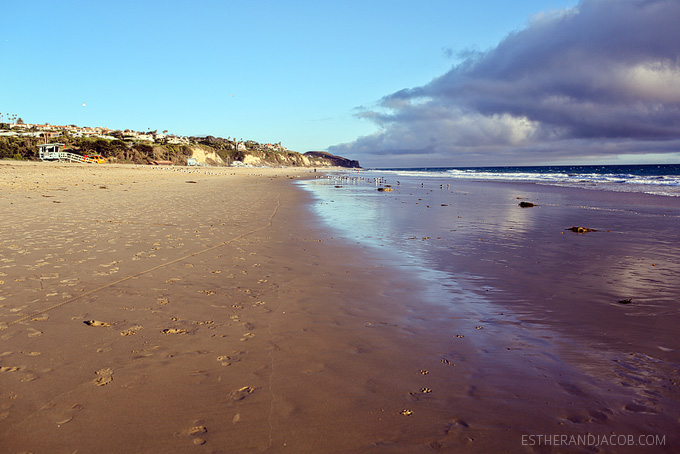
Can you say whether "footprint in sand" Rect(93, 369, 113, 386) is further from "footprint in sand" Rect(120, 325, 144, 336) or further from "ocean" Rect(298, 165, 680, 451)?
"ocean" Rect(298, 165, 680, 451)

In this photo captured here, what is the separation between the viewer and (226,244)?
1021 centimetres

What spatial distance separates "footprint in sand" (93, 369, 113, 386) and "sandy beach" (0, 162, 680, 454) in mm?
33

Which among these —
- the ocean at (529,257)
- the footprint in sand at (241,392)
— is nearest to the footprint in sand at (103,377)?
the footprint in sand at (241,392)

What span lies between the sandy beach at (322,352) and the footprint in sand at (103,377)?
1.3 inches

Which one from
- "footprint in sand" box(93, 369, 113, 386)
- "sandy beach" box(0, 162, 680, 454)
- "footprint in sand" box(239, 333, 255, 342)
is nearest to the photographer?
"sandy beach" box(0, 162, 680, 454)

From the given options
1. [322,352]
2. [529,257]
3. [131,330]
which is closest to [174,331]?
[131,330]

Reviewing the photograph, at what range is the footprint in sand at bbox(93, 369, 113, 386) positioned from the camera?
142 inches

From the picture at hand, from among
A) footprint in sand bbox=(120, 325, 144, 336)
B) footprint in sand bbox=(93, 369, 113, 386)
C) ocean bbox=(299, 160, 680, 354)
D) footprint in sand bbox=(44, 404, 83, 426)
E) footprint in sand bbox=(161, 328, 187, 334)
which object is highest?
footprint in sand bbox=(44, 404, 83, 426)

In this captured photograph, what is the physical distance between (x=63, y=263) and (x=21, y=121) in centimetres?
23067

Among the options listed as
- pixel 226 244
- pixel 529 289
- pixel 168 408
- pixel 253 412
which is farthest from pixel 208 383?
pixel 226 244

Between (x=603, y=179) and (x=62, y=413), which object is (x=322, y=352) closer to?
(x=62, y=413)

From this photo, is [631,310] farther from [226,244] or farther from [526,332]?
[226,244]

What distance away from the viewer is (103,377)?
3695 millimetres

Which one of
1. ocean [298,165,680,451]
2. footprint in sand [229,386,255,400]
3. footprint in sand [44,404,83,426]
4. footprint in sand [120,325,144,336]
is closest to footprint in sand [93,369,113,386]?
footprint in sand [44,404,83,426]
